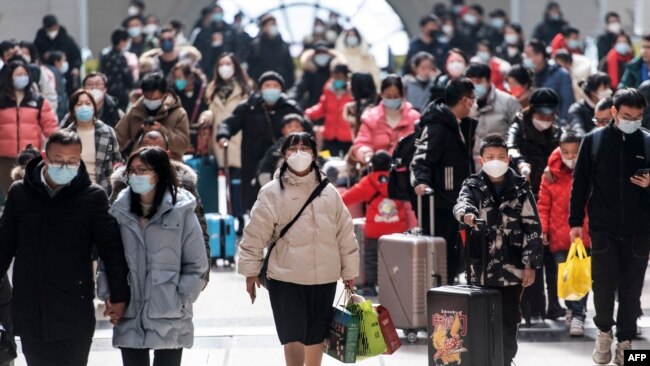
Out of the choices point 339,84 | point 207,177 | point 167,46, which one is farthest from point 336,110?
point 167,46

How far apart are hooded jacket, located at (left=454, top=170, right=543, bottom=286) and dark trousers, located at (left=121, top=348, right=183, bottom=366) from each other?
7.01 feet

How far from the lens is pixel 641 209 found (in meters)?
10.0

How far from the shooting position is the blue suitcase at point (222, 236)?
14.8 meters

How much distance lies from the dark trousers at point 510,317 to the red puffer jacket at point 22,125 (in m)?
6.92

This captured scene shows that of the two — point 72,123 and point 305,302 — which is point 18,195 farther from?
point 72,123

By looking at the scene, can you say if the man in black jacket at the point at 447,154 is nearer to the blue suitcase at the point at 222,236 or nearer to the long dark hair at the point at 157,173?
the long dark hair at the point at 157,173

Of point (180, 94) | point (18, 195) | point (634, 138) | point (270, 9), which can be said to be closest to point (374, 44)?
point (270, 9)

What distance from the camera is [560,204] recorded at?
37.7 feet

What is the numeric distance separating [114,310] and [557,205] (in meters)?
4.56

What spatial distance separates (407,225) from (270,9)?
29.1m

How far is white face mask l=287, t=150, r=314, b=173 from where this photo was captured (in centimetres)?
893

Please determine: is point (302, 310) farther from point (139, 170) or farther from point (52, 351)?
point (52, 351)

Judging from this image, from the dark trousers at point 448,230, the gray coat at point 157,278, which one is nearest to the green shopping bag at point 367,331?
the gray coat at point 157,278

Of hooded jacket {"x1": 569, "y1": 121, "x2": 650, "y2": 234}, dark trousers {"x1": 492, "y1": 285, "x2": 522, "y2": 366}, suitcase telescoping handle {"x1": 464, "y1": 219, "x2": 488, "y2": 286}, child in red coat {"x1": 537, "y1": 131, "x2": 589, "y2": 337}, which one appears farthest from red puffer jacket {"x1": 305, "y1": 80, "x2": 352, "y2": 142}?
suitcase telescoping handle {"x1": 464, "y1": 219, "x2": 488, "y2": 286}
